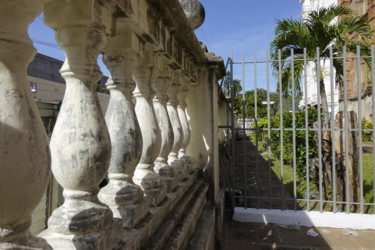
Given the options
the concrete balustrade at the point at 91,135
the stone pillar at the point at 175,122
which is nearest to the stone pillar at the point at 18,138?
the concrete balustrade at the point at 91,135

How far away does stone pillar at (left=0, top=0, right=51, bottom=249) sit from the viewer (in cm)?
73

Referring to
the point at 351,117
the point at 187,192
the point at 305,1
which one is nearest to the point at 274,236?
the point at 187,192

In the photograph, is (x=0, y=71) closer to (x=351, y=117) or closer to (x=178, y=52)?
(x=178, y=52)

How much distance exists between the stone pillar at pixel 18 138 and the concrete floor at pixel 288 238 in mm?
3448

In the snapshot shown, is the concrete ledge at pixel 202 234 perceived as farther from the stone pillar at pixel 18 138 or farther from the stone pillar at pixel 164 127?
the stone pillar at pixel 18 138

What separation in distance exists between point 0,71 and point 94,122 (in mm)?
439

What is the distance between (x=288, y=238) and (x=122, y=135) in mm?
3566

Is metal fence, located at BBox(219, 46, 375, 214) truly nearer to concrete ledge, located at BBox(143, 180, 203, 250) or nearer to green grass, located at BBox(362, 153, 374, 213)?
green grass, located at BBox(362, 153, 374, 213)

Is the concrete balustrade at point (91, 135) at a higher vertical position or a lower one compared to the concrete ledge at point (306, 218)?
higher

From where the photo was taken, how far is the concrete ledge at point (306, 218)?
4.43 meters

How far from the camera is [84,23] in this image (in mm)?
1140

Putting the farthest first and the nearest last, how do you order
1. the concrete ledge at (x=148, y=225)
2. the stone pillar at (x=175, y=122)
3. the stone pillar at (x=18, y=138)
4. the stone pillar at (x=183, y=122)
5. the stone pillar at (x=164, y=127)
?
the stone pillar at (x=183, y=122), the stone pillar at (x=175, y=122), the stone pillar at (x=164, y=127), the concrete ledge at (x=148, y=225), the stone pillar at (x=18, y=138)

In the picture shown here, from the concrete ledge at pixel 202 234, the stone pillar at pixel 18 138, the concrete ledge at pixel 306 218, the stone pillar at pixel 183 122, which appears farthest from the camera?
the concrete ledge at pixel 306 218

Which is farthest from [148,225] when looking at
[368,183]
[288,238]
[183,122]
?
[368,183]
